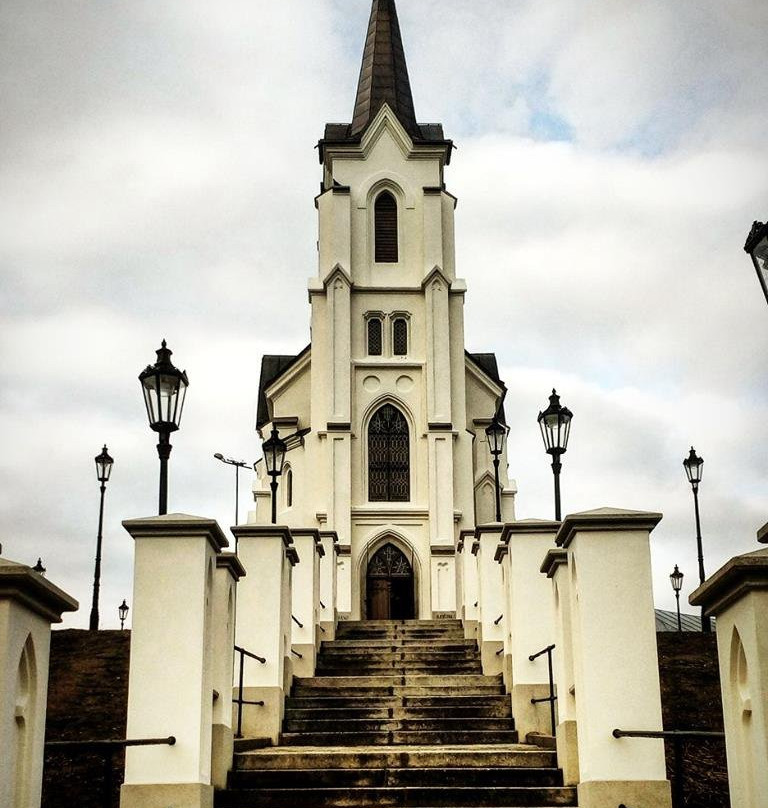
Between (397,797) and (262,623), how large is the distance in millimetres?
4236

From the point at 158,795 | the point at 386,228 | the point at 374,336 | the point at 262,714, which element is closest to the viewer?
the point at 158,795

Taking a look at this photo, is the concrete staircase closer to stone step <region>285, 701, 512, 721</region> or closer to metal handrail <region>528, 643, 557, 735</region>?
stone step <region>285, 701, 512, 721</region>

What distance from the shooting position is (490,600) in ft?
66.7

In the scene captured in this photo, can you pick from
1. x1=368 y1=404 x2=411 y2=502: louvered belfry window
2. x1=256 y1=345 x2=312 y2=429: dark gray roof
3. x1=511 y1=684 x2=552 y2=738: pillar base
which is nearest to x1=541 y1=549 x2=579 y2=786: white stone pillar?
x1=511 y1=684 x2=552 y2=738: pillar base

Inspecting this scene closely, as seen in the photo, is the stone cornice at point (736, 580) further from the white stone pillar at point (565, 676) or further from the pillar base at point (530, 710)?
the pillar base at point (530, 710)

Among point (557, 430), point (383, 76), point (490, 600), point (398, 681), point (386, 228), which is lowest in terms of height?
point (398, 681)

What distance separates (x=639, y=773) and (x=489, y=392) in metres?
33.0

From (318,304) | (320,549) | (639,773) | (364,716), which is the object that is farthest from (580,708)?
(318,304)

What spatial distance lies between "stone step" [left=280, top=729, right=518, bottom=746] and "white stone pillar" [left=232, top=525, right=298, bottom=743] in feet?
1.29

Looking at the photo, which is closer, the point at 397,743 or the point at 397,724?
the point at 397,743

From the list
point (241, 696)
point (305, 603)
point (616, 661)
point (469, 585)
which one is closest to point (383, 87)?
A: point (469, 585)

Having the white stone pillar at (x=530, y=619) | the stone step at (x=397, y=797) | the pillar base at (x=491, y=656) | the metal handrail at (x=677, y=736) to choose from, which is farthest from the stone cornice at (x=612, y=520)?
the pillar base at (x=491, y=656)

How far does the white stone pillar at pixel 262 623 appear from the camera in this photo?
16.3 meters

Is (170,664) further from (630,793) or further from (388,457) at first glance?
(388,457)
